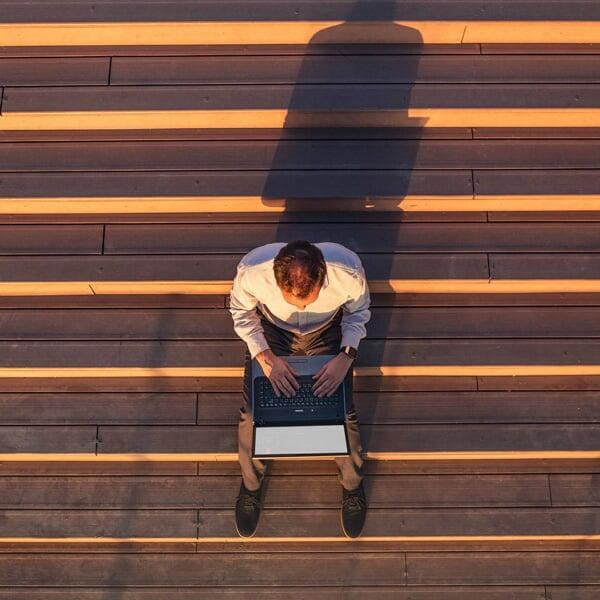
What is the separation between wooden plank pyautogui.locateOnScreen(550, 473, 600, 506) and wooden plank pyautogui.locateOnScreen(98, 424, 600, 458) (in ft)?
0.51

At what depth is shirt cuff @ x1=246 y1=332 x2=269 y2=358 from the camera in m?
2.38

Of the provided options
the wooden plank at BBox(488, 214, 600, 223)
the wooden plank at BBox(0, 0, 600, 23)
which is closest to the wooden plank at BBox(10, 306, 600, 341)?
the wooden plank at BBox(488, 214, 600, 223)

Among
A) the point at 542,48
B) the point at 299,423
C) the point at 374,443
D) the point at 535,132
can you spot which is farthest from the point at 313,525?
the point at 542,48

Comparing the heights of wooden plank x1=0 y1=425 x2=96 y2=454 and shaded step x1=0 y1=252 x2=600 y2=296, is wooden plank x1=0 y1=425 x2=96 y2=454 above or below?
below

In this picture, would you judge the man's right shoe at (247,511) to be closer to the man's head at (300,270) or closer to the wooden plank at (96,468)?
the wooden plank at (96,468)

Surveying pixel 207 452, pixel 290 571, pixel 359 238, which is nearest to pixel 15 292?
pixel 207 452

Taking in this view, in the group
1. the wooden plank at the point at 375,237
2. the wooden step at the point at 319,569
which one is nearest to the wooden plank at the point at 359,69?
the wooden plank at the point at 375,237

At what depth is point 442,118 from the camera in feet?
9.10

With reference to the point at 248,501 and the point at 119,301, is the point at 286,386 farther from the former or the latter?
the point at 119,301

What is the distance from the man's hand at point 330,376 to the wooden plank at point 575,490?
49.1 inches

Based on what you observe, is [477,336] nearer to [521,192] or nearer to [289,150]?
[521,192]

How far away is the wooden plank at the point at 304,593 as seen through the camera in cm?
264

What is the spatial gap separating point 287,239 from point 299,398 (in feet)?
2.80

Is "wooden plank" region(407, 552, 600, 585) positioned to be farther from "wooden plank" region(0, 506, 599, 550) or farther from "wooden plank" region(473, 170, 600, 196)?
"wooden plank" region(473, 170, 600, 196)
